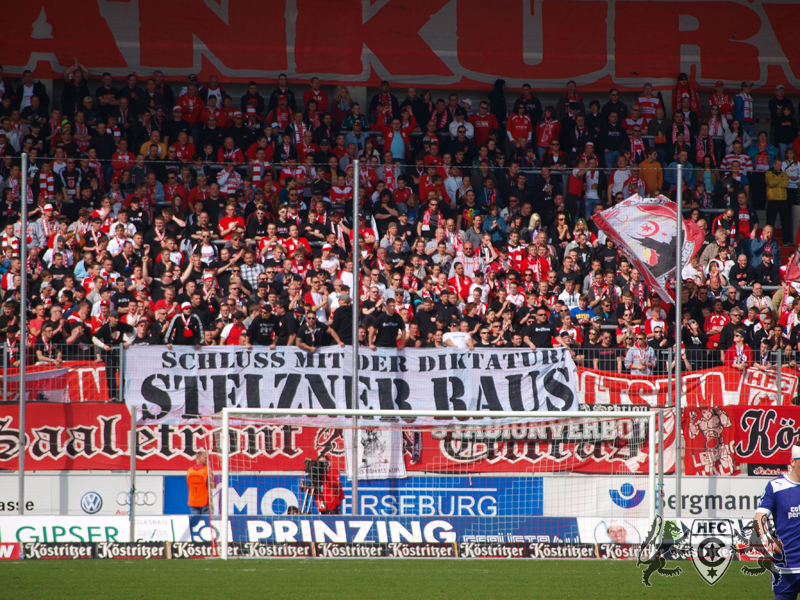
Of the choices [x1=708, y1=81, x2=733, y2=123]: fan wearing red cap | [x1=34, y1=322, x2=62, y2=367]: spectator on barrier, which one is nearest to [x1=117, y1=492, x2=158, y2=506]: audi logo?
[x1=34, y1=322, x2=62, y2=367]: spectator on barrier

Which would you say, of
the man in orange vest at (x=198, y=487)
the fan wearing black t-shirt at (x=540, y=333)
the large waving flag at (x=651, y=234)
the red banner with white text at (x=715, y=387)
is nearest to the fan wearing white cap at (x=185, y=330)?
the man in orange vest at (x=198, y=487)

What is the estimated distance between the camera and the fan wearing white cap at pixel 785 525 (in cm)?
712

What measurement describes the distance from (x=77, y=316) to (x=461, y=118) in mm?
9705

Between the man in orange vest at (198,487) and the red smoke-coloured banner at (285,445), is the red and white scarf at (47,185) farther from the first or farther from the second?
the man in orange vest at (198,487)

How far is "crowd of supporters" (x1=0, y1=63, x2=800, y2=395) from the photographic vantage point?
14.8 m

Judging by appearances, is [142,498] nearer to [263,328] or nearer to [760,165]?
[263,328]

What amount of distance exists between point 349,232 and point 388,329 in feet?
8.95

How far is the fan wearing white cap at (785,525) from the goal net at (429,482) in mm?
4960

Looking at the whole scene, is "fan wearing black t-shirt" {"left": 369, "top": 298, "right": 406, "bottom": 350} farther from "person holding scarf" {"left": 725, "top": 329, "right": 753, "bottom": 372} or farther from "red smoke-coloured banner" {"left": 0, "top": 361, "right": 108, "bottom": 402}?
"person holding scarf" {"left": 725, "top": 329, "right": 753, "bottom": 372}

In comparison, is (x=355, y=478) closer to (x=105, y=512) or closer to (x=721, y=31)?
(x=105, y=512)

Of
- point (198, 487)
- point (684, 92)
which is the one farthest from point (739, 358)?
point (684, 92)

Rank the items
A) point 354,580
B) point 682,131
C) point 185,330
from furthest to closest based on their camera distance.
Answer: point 682,131 < point 185,330 < point 354,580

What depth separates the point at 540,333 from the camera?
1515 cm

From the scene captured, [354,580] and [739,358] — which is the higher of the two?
[739,358]
